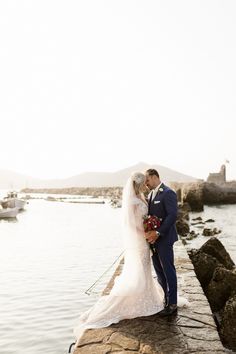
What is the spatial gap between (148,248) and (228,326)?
261 centimetres

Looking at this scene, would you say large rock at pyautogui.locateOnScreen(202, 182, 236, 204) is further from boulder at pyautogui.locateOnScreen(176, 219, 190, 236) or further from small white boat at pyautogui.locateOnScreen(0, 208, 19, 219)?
boulder at pyautogui.locateOnScreen(176, 219, 190, 236)

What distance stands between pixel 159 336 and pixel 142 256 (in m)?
1.35

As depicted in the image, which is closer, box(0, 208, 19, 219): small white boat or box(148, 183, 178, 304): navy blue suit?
box(148, 183, 178, 304): navy blue suit

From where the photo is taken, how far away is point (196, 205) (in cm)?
5284

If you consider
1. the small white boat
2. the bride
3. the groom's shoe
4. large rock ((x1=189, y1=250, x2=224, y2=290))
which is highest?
the bride

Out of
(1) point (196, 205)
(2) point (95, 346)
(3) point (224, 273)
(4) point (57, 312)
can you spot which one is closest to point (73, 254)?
(4) point (57, 312)

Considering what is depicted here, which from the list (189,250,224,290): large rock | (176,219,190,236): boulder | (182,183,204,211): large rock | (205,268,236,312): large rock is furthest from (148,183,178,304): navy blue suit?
(182,183,204,211): large rock

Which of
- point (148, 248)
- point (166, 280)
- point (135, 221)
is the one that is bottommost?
point (166, 280)

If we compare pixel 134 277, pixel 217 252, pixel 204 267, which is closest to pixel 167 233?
pixel 134 277

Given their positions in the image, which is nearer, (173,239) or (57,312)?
(173,239)

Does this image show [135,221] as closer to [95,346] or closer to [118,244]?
[95,346]

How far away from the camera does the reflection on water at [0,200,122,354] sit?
9258mm

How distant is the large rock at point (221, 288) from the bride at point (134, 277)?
326cm

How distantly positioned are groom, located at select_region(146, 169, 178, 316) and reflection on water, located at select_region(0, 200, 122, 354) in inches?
122
